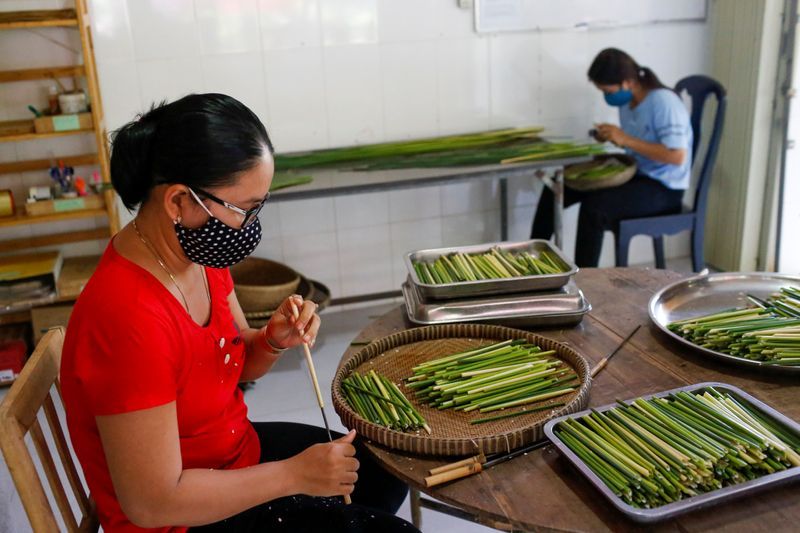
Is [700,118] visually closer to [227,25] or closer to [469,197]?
[469,197]

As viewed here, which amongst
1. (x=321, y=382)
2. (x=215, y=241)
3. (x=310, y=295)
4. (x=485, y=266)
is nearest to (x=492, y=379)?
(x=485, y=266)

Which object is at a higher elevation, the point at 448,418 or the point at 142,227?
the point at 142,227

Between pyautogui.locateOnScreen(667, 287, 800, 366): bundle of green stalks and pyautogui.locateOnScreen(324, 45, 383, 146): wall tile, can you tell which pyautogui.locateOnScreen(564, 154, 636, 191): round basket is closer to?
pyautogui.locateOnScreen(324, 45, 383, 146): wall tile

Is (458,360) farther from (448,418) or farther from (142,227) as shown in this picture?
(142,227)

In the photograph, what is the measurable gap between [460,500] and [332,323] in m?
3.15

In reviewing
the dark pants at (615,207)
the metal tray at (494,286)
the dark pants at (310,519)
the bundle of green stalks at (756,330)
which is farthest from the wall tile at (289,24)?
the dark pants at (310,519)

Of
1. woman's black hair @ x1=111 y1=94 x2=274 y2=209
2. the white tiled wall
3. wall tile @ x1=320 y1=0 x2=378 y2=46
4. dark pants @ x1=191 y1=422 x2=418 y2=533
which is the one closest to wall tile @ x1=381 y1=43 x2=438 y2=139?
the white tiled wall

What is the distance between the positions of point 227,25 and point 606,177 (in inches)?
88.0

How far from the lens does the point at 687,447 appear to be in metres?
1.41

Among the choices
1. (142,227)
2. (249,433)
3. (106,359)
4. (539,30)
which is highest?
(539,30)

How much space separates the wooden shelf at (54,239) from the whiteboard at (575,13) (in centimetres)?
247

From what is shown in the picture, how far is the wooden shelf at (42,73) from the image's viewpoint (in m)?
3.76

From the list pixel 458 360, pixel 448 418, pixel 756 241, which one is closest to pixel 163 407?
pixel 448 418

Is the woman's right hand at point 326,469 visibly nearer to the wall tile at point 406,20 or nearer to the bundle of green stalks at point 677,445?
the bundle of green stalks at point 677,445
